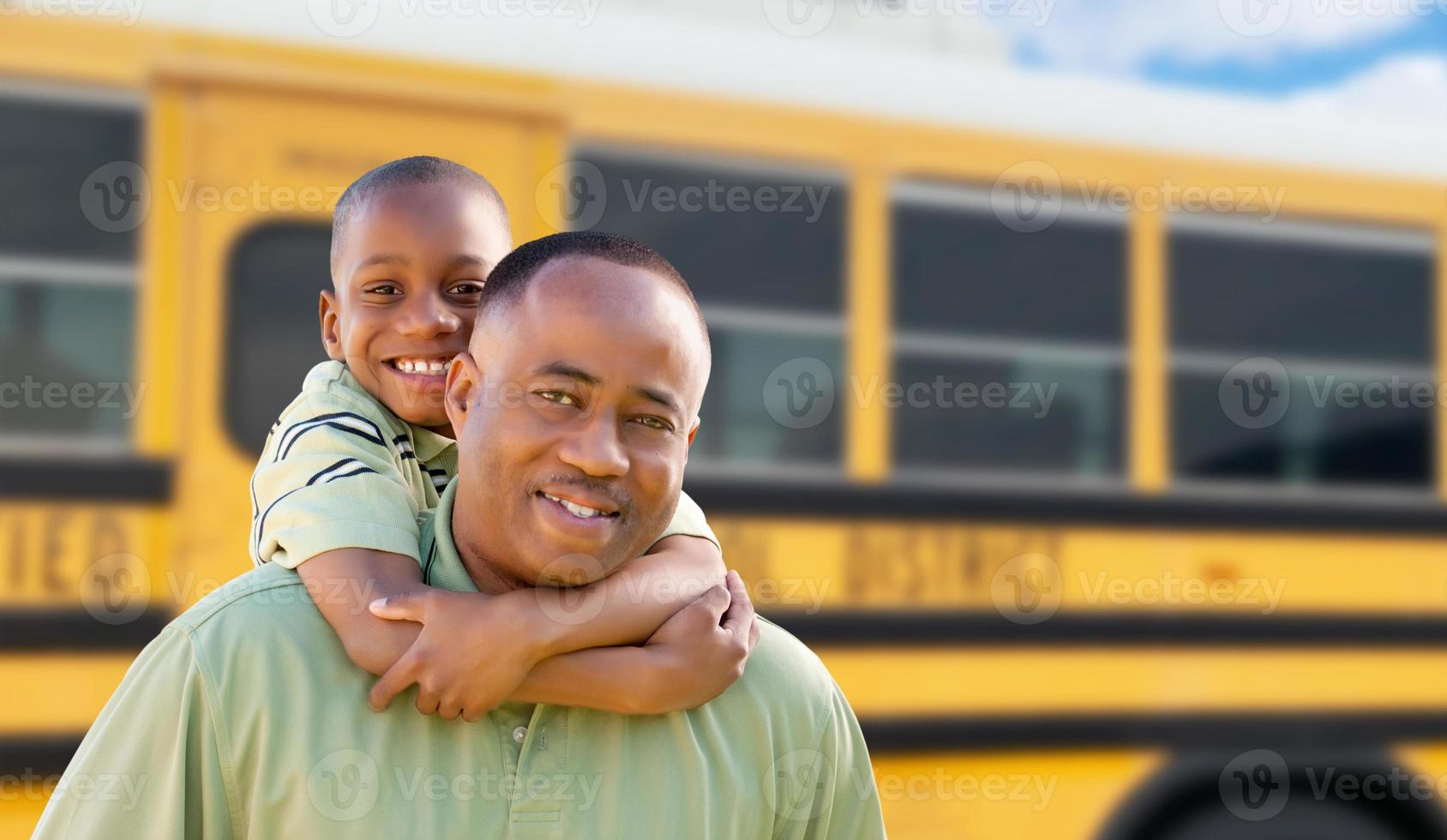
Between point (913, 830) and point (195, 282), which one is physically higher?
point (195, 282)

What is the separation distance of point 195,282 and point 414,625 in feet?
6.04

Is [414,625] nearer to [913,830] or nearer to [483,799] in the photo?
[483,799]

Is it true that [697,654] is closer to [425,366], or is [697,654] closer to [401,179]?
[425,366]

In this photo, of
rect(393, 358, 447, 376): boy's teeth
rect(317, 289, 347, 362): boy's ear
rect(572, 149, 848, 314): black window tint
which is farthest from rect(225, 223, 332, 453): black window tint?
rect(393, 358, 447, 376): boy's teeth

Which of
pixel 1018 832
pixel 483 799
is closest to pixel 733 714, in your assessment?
pixel 483 799

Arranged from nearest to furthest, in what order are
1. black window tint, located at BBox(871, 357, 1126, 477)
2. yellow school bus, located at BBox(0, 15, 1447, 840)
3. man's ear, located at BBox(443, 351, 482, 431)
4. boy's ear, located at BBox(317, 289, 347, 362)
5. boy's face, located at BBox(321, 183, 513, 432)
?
man's ear, located at BBox(443, 351, 482, 431) → boy's face, located at BBox(321, 183, 513, 432) → boy's ear, located at BBox(317, 289, 347, 362) → yellow school bus, located at BBox(0, 15, 1447, 840) → black window tint, located at BBox(871, 357, 1126, 477)

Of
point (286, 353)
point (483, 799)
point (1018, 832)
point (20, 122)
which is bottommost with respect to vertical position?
point (1018, 832)

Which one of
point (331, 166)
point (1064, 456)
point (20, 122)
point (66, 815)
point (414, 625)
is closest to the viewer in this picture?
point (66, 815)

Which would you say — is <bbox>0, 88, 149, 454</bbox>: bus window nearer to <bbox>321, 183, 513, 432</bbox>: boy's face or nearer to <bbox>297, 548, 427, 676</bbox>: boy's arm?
<bbox>321, 183, 513, 432</bbox>: boy's face

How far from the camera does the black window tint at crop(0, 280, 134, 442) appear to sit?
2.68 m

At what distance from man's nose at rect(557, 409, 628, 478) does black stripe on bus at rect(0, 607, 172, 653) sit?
177cm

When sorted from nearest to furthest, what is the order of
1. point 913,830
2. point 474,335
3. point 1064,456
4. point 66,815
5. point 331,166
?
point 66,815, point 474,335, point 331,166, point 913,830, point 1064,456

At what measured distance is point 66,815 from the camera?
114 centimetres

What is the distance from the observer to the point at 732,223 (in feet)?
10.4
